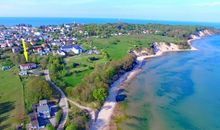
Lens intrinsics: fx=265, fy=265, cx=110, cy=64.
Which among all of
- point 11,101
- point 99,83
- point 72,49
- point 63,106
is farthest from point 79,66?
point 11,101

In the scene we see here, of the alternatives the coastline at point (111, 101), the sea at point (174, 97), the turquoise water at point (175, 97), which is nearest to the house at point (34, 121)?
the coastline at point (111, 101)

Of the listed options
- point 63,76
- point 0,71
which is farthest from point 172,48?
point 0,71

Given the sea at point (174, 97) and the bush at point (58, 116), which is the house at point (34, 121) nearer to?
the bush at point (58, 116)

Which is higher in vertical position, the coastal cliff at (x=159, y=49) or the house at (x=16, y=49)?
the house at (x=16, y=49)

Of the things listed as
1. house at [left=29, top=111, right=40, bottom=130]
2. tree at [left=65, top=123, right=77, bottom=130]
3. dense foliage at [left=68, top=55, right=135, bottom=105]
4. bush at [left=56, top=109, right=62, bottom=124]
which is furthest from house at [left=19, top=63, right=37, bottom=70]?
tree at [left=65, top=123, right=77, bottom=130]

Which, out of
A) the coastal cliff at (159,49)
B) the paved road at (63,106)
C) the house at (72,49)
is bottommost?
the coastal cliff at (159,49)

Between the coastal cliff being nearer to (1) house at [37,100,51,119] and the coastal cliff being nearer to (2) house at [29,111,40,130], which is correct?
(1) house at [37,100,51,119]
